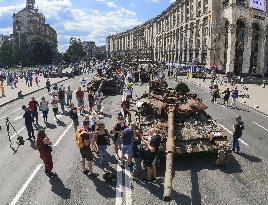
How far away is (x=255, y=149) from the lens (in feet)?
60.9

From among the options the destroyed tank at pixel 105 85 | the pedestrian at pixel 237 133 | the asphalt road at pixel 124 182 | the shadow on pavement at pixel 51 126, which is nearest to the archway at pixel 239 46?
the destroyed tank at pixel 105 85

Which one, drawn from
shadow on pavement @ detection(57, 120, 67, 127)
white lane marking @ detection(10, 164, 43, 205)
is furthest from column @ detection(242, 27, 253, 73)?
white lane marking @ detection(10, 164, 43, 205)

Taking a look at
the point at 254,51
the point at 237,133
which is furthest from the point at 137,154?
the point at 254,51

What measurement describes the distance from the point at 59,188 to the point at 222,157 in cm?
632

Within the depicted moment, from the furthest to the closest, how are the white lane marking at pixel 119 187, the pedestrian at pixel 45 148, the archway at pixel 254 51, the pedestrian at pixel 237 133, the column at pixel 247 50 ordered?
1. the archway at pixel 254 51
2. the column at pixel 247 50
3. the pedestrian at pixel 237 133
4. the pedestrian at pixel 45 148
5. the white lane marking at pixel 119 187

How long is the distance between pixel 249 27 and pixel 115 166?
236ft

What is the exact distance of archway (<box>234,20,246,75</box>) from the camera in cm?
8202

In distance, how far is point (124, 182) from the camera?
1380cm

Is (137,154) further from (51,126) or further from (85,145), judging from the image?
(51,126)

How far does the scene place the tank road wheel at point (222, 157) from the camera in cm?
1525

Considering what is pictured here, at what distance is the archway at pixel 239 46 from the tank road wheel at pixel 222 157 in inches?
2787

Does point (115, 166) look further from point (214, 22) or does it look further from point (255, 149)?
point (214, 22)

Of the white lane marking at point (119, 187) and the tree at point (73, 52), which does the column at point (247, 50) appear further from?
the tree at point (73, 52)

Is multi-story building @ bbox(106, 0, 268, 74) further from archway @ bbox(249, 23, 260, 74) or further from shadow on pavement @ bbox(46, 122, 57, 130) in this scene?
shadow on pavement @ bbox(46, 122, 57, 130)
